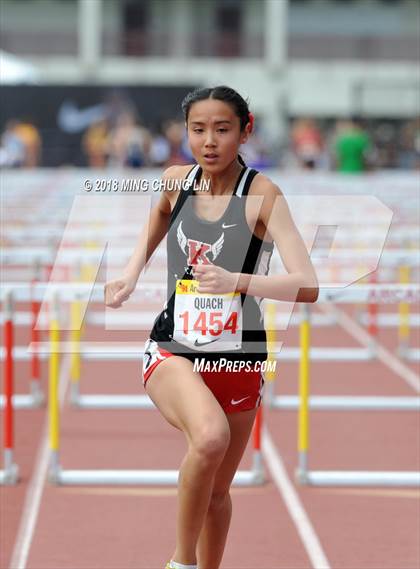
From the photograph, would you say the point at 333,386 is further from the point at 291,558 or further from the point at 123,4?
the point at 123,4

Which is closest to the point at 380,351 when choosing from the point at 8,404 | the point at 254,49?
the point at 8,404

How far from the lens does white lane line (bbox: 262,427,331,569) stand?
16.9ft

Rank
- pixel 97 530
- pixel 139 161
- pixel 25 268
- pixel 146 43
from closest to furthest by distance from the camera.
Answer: pixel 97 530 < pixel 25 268 < pixel 139 161 < pixel 146 43

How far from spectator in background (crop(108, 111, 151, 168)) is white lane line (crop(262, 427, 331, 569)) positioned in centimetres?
1880

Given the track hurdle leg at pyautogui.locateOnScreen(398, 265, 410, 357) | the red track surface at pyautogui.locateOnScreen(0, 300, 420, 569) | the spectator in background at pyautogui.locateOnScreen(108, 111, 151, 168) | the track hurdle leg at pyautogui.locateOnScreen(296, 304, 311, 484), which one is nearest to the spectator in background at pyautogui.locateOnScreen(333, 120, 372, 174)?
the spectator in background at pyautogui.locateOnScreen(108, 111, 151, 168)

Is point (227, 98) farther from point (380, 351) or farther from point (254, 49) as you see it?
point (254, 49)

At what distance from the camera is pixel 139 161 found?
85.1 ft

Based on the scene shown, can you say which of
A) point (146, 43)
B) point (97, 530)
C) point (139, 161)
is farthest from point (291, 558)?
point (146, 43)

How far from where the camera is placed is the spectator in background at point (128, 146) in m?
26.0

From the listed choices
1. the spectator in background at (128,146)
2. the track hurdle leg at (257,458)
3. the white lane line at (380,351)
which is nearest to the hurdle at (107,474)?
the track hurdle leg at (257,458)

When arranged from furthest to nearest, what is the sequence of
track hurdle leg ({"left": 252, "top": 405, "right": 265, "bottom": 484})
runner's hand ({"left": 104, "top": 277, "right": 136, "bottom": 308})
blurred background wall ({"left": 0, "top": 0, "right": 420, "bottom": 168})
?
blurred background wall ({"left": 0, "top": 0, "right": 420, "bottom": 168}) < track hurdle leg ({"left": 252, "top": 405, "right": 265, "bottom": 484}) < runner's hand ({"left": 104, "top": 277, "right": 136, "bottom": 308})

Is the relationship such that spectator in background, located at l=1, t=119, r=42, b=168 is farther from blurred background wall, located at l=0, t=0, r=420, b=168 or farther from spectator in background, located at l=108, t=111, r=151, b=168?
blurred background wall, located at l=0, t=0, r=420, b=168

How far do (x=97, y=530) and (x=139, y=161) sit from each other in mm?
20789

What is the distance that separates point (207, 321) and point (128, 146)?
74.7 feet
